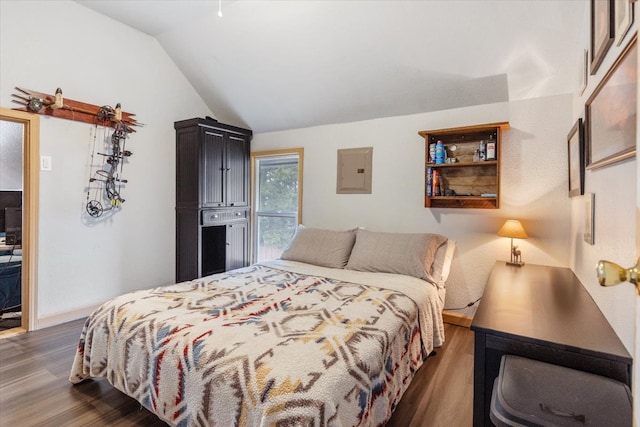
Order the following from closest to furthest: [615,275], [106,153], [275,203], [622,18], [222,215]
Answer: [615,275] < [622,18] < [106,153] < [222,215] < [275,203]

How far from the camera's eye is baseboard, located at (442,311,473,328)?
308 cm

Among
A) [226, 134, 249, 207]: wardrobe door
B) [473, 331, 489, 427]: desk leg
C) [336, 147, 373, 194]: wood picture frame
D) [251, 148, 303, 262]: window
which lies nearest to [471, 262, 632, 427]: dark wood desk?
[473, 331, 489, 427]: desk leg

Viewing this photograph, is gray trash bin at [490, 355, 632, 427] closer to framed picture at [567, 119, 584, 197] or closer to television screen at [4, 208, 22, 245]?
framed picture at [567, 119, 584, 197]

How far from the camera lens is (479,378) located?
50.4 inches

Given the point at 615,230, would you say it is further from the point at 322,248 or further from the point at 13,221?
the point at 13,221

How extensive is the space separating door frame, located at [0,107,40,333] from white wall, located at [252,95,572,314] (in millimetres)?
2511

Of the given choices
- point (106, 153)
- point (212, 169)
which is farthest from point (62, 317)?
point (212, 169)

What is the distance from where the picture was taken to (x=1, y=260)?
11.6 ft

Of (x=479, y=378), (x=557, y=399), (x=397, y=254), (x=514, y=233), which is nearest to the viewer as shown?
(x=557, y=399)

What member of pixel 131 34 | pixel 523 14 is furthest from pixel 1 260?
pixel 523 14

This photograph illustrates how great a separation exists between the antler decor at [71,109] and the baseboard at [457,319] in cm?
377

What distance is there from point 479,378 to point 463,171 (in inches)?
88.9

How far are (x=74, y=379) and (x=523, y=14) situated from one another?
3.80 meters

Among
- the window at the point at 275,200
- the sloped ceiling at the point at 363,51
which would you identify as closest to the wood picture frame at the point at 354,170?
the sloped ceiling at the point at 363,51
